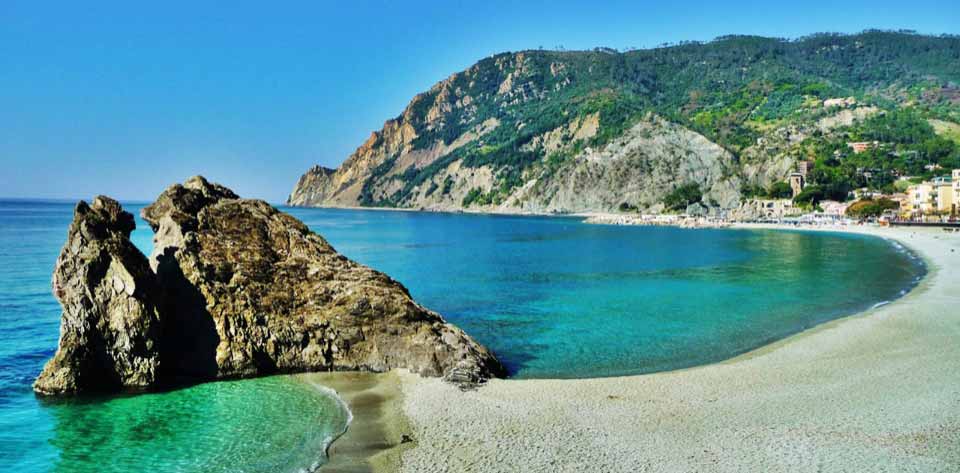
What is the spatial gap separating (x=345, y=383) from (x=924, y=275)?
43.0m

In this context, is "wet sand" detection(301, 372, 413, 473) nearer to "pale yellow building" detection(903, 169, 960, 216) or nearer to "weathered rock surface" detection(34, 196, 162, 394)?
"weathered rock surface" detection(34, 196, 162, 394)

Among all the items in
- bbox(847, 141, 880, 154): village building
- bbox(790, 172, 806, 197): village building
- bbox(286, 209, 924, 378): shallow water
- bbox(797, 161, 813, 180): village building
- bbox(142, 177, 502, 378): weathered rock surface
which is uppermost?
bbox(847, 141, 880, 154): village building

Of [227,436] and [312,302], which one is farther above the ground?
[312,302]

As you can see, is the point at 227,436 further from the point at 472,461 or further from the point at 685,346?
the point at 685,346

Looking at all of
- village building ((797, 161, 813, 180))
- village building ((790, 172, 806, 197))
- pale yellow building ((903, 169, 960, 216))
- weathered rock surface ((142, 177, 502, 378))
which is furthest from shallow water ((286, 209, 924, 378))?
village building ((797, 161, 813, 180))

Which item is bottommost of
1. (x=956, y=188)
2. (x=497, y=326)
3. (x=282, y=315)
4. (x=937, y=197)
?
(x=497, y=326)

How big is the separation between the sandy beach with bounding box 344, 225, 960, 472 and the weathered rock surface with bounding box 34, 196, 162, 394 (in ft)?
23.8

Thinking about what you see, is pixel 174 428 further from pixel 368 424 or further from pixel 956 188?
pixel 956 188

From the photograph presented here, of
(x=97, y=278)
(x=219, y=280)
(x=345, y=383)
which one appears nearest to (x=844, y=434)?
(x=345, y=383)

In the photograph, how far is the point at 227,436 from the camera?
14758mm

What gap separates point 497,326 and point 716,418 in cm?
1358

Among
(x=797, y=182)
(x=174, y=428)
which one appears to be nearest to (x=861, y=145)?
(x=797, y=182)

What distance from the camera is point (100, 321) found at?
1769 cm

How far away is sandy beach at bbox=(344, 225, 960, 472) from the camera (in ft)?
42.4
